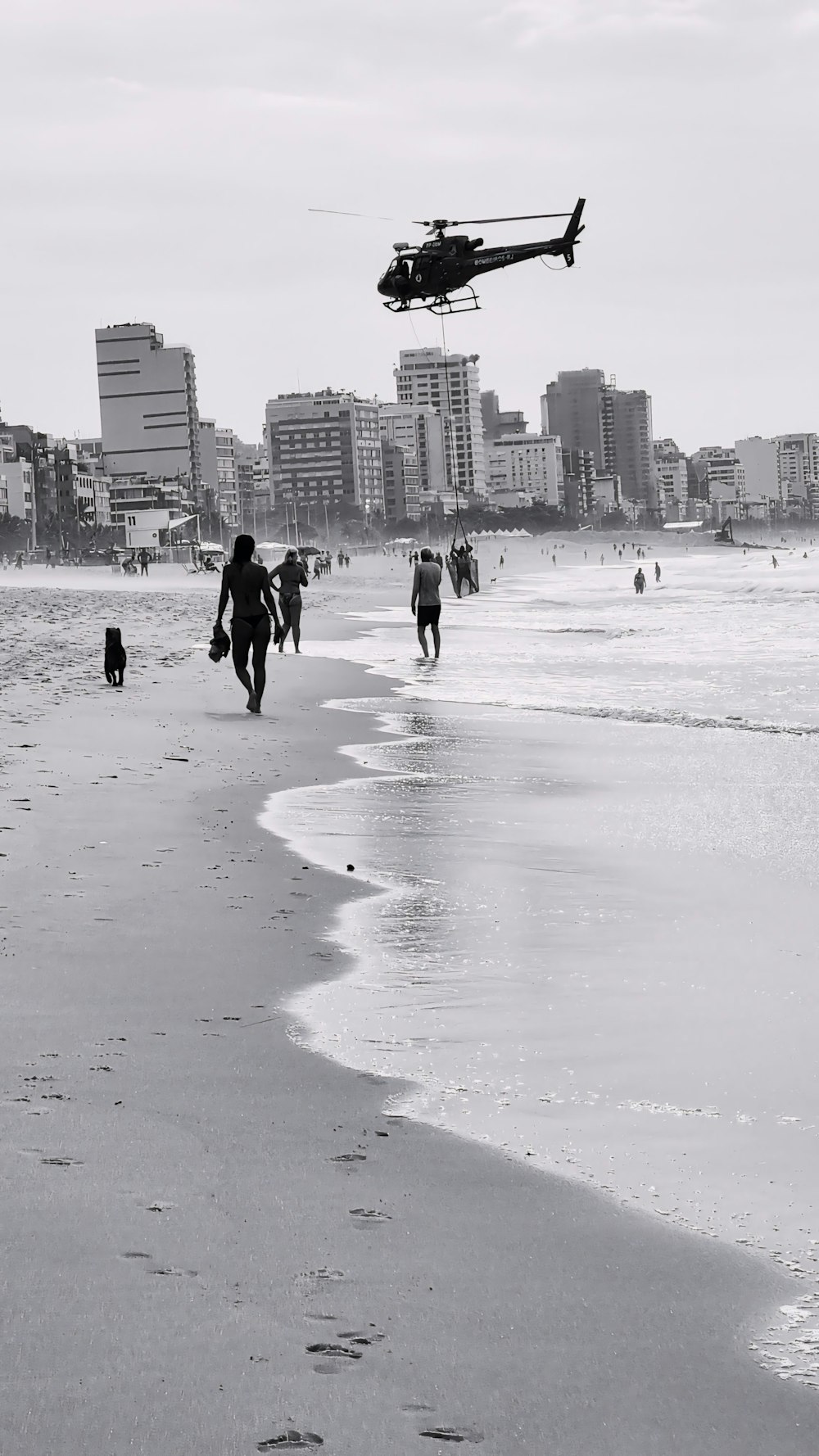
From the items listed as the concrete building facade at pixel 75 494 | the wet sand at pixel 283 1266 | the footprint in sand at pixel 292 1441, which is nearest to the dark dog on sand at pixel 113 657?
the wet sand at pixel 283 1266

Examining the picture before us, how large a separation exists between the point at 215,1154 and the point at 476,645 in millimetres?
24590

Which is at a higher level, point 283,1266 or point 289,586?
point 289,586

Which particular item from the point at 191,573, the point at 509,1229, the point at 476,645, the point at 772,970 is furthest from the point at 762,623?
the point at 191,573

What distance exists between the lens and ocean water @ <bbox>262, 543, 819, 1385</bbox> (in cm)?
348

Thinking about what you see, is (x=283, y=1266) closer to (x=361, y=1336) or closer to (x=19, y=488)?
(x=361, y=1336)

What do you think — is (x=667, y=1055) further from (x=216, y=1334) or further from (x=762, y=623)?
(x=762, y=623)

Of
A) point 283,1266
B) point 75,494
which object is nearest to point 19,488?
point 75,494

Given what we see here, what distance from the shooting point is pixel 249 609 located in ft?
45.0

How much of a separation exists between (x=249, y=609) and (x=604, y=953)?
8.78 metres

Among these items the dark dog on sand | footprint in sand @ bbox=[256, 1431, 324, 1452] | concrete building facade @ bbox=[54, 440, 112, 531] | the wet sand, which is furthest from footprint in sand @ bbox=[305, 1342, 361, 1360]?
concrete building facade @ bbox=[54, 440, 112, 531]

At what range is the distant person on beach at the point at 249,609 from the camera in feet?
44.5

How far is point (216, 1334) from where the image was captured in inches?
98.3

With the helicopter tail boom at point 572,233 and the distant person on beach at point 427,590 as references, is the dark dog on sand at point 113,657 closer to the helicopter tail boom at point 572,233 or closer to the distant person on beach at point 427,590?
the distant person on beach at point 427,590

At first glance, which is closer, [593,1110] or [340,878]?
[593,1110]
